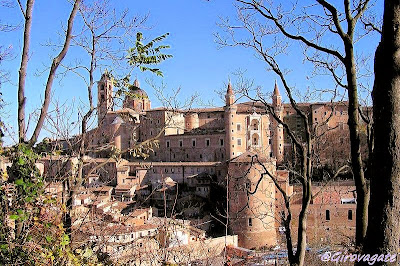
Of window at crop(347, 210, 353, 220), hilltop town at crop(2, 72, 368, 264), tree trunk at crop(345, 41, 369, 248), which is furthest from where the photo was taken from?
window at crop(347, 210, 353, 220)

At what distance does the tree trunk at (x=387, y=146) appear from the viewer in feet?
9.45

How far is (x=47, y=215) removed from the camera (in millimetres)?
3799

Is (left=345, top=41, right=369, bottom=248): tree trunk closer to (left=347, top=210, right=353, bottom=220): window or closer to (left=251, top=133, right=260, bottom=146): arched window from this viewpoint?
(left=347, top=210, right=353, bottom=220): window

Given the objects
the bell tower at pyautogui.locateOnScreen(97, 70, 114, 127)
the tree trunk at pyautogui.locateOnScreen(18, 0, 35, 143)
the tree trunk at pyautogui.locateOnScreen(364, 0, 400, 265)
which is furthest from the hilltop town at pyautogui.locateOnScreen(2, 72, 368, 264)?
the tree trunk at pyautogui.locateOnScreen(364, 0, 400, 265)

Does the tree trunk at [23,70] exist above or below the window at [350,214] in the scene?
above

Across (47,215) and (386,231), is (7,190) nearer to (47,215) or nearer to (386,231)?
(47,215)

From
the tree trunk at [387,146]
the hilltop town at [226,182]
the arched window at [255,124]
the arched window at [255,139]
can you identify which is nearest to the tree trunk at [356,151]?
the tree trunk at [387,146]

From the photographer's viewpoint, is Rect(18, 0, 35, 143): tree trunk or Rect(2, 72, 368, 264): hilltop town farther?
Rect(2, 72, 368, 264): hilltop town

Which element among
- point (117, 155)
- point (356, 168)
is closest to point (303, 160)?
point (356, 168)

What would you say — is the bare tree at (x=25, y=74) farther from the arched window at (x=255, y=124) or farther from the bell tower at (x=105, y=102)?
the arched window at (x=255, y=124)

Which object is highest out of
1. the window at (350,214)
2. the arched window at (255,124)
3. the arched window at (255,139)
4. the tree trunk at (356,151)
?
the arched window at (255,124)

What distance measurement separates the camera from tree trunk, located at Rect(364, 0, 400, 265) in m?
2.88

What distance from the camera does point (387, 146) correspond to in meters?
2.91

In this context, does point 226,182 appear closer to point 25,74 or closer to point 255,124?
point 25,74
